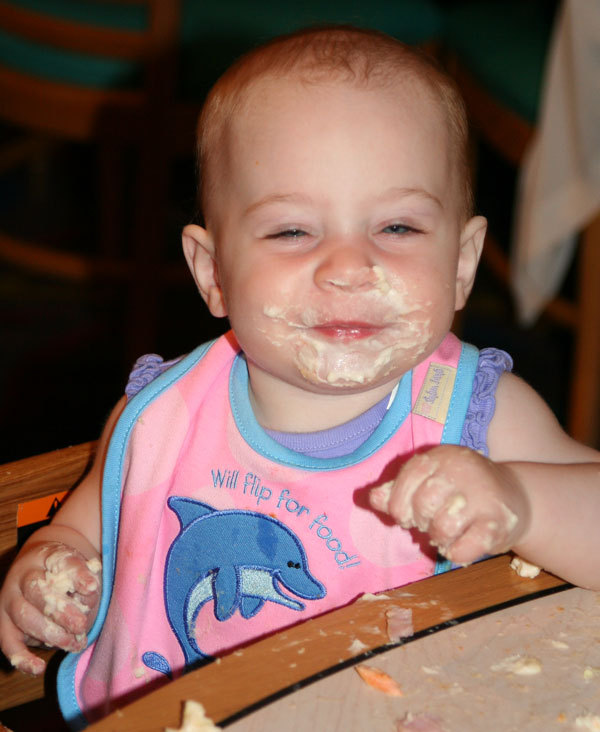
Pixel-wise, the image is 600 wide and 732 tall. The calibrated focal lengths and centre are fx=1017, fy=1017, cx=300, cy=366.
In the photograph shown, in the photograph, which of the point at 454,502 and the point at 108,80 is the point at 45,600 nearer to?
the point at 454,502

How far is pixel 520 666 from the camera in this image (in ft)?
2.32

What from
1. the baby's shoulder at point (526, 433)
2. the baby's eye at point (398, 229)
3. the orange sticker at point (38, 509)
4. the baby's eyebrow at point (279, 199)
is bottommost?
the orange sticker at point (38, 509)

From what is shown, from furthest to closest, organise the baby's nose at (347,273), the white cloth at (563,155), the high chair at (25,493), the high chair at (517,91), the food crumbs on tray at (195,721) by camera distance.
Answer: the high chair at (517,91)
the white cloth at (563,155)
the high chair at (25,493)
the baby's nose at (347,273)
the food crumbs on tray at (195,721)

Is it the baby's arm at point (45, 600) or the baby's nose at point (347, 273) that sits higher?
the baby's nose at point (347, 273)

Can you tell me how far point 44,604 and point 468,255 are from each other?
0.55 meters

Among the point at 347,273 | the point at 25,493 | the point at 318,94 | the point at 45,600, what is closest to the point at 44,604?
the point at 45,600

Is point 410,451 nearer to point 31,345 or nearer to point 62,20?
point 62,20

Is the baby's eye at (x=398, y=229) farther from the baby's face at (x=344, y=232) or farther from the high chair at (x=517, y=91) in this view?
the high chair at (x=517, y=91)

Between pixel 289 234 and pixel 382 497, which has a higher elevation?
pixel 289 234

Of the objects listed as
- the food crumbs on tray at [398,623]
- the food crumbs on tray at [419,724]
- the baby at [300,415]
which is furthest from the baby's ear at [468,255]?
the food crumbs on tray at [419,724]

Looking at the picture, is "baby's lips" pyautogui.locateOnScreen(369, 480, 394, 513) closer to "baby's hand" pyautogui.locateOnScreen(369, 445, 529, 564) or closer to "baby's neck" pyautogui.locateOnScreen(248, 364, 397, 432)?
"baby's hand" pyautogui.locateOnScreen(369, 445, 529, 564)

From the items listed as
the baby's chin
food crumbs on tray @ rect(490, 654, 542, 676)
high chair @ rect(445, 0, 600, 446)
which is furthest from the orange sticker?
high chair @ rect(445, 0, 600, 446)

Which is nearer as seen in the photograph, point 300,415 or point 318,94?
point 318,94

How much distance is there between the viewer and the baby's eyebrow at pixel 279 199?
927mm
